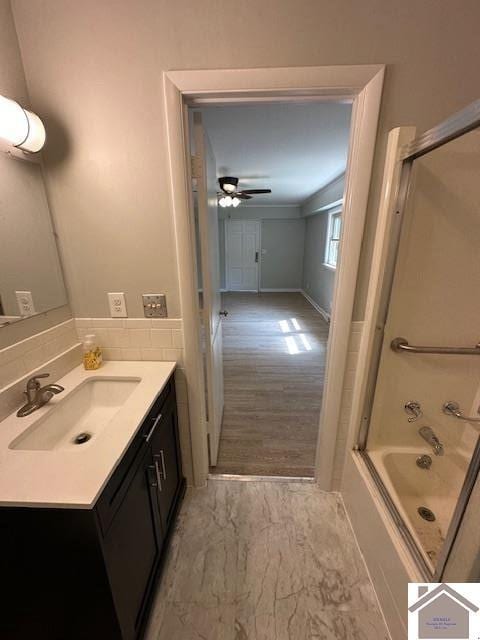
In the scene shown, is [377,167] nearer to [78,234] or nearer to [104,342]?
[78,234]

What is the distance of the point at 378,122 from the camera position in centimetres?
106

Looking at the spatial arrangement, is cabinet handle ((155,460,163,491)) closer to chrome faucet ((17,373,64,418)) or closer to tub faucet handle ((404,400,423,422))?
chrome faucet ((17,373,64,418))

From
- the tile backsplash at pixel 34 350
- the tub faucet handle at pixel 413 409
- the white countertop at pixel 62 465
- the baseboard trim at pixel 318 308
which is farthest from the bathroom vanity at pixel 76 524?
the baseboard trim at pixel 318 308

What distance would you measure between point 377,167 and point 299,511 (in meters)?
1.85

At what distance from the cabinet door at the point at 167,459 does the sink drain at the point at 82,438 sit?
10.7 inches

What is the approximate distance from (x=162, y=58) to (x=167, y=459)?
1.81 metres

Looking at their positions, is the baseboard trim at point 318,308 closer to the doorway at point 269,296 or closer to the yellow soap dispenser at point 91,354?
the doorway at point 269,296

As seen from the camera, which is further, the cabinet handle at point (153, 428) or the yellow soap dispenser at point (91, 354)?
the yellow soap dispenser at point (91, 354)

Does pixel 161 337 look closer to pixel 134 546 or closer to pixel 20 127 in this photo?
pixel 134 546

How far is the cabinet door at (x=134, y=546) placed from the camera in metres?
0.79

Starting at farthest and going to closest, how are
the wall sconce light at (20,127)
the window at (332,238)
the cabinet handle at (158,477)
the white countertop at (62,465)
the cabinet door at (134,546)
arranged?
the window at (332,238) → the cabinet handle at (158,477) → the wall sconce light at (20,127) → the cabinet door at (134,546) → the white countertop at (62,465)

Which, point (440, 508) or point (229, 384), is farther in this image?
point (229, 384)

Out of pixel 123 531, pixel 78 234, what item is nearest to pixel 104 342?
pixel 78 234

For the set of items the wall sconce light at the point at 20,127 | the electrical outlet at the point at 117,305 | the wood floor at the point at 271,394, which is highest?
the wall sconce light at the point at 20,127
